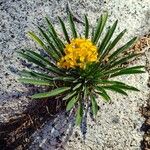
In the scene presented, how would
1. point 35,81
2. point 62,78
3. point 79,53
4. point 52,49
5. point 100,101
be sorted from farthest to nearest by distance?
point 100,101 → point 52,49 → point 35,81 → point 62,78 → point 79,53

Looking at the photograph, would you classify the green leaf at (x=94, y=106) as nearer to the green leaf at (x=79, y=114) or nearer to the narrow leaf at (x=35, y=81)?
Result: the green leaf at (x=79, y=114)

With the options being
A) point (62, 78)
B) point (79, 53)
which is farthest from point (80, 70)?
point (79, 53)

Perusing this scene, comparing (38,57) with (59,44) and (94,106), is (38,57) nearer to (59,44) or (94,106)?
(59,44)

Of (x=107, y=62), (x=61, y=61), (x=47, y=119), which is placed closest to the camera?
(x=61, y=61)

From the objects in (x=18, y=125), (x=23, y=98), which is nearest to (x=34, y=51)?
(x=23, y=98)

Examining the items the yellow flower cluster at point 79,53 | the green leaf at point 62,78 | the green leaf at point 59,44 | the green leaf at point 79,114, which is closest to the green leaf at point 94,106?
the green leaf at point 79,114

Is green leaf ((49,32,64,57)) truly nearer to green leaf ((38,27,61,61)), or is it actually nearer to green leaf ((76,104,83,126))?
green leaf ((38,27,61,61))

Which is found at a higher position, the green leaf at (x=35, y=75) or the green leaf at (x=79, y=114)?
the green leaf at (x=35, y=75)

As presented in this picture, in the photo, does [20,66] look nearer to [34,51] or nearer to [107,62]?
[34,51]
